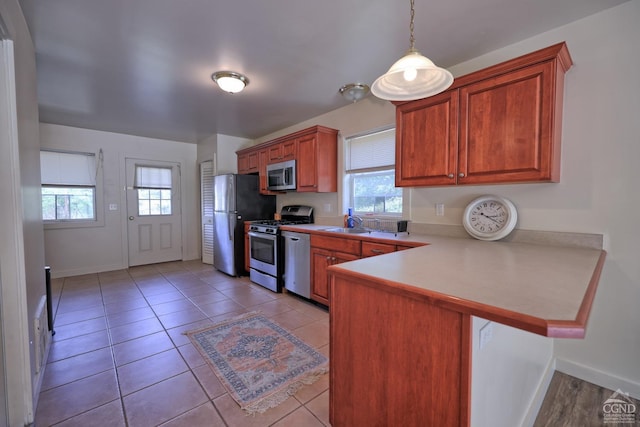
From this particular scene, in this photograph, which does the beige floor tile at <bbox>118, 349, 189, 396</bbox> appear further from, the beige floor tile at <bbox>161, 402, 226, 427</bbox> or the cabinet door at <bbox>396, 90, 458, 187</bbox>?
the cabinet door at <bbox>396, 90, 458, 187</bbox>

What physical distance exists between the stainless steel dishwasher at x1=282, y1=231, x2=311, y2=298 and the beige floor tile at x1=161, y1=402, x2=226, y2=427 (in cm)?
168

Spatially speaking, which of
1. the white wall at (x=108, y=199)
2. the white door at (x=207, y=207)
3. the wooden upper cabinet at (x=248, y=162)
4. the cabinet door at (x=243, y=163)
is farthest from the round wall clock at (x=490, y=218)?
the white wall at (x=108, y=199)

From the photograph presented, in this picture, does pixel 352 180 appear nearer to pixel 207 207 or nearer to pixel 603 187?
pixel 603 187

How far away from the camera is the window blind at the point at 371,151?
10.2ft

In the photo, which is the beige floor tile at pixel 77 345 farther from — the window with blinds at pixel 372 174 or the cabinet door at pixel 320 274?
the window with blinds at pixel 372 174

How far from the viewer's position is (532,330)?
0.71 m

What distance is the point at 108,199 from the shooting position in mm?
4785

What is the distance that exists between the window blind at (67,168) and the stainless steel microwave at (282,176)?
313 cm

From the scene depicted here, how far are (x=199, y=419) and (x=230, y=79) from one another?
2675 mm

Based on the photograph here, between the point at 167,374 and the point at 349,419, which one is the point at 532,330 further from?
the point at 167,374

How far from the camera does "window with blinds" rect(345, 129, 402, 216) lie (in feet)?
10.2

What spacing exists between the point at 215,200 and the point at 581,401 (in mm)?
4761

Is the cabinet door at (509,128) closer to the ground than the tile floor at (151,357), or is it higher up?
higher up

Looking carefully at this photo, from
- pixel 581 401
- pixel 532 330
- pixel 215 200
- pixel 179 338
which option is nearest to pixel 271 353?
pixel 179 338
